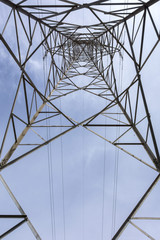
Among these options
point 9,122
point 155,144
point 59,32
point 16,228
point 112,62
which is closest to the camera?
point 16,228

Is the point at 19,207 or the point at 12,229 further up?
the point at 19,207

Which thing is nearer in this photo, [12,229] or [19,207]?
[12,229]

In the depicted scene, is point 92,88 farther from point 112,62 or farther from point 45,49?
point 45,49

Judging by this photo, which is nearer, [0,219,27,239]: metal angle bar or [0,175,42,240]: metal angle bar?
[0,219,27,239]: metal angle bar

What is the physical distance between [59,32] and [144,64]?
873 cm

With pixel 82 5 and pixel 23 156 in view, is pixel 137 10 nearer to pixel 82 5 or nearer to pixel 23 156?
pixel 82 5

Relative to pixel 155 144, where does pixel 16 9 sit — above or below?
above

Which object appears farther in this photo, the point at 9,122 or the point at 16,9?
the point at 16,9

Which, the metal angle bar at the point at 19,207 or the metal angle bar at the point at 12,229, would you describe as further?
the metal angle bar at the point at 19,207

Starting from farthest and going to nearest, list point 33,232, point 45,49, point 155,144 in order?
point 45,49 < point 155,144 < point 33,232

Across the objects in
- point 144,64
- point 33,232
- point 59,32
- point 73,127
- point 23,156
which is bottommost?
point 33,232

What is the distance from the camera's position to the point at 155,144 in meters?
4.07

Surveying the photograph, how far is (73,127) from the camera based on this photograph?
5.29 meters

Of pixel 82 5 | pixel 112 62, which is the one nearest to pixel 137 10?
pixel 82 5
